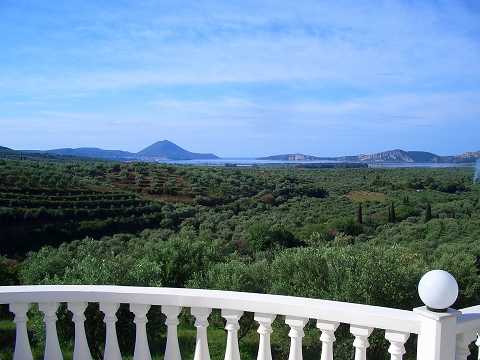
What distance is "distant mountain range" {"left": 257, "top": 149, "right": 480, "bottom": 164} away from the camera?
17.7m

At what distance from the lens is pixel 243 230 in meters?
23.9

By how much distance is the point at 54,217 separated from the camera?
2338 centimetres

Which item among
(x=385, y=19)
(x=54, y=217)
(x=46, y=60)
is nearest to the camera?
(x=385, y=19)

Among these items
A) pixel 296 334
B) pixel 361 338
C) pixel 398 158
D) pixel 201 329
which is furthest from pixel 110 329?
pixel 398 158

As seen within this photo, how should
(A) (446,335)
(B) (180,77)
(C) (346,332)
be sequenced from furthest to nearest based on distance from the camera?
(B) (180,77) → (C) (346,332) → (A) (446,335)

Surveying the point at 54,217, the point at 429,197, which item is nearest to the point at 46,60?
the point at 54,217

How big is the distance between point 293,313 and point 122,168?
36.1 metres

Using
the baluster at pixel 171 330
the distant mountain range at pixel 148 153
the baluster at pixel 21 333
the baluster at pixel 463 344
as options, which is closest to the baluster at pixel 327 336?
the baluster at pixel 463 344

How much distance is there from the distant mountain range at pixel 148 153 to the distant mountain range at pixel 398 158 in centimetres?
1162

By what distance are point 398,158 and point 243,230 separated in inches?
743

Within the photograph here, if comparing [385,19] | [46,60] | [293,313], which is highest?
[385,19]

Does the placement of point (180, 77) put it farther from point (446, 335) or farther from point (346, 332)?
point (446, 335)

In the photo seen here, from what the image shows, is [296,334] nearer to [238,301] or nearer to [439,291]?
[238,301]

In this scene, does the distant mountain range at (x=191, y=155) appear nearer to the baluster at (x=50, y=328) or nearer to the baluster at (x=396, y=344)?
the baluster at (x=396, y=344)
